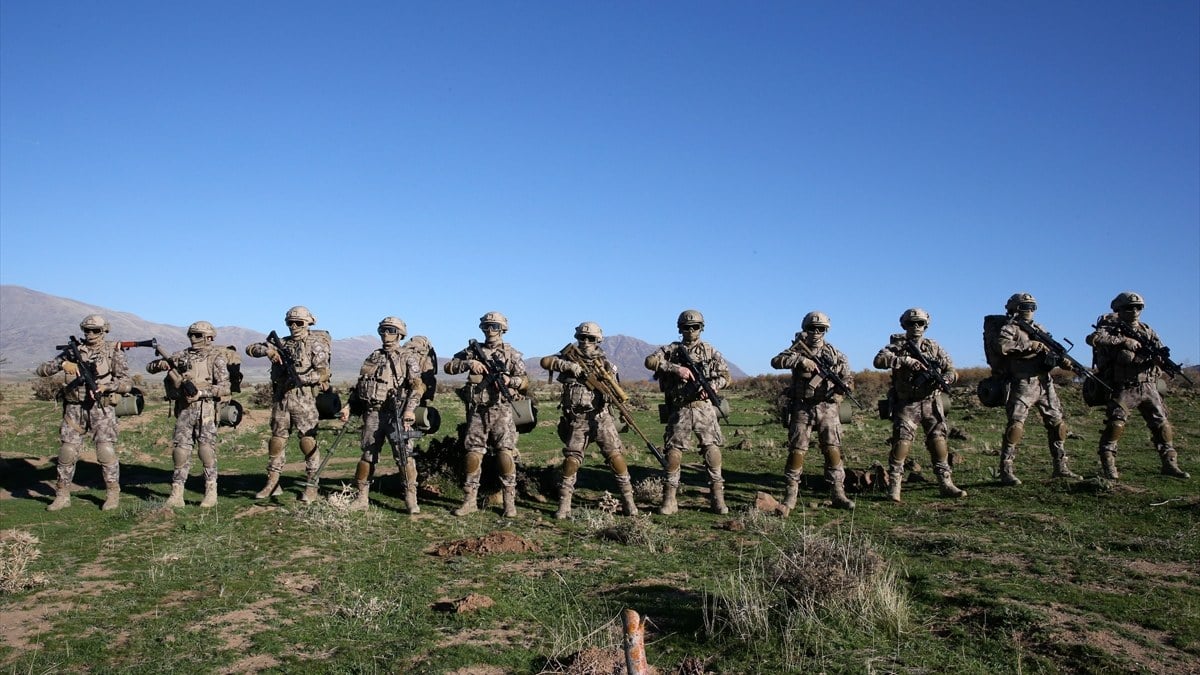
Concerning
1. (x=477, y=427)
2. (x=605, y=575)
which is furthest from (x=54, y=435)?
(x=605, y=575)

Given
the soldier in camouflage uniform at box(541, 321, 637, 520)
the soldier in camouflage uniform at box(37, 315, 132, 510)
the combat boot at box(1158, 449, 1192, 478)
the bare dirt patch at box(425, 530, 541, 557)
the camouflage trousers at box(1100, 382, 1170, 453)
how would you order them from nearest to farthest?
the bare dirt patch at box(425, 530, 541, 557) → the soldier in camouflage uniform at box(541, 321, 637, 520) → the soldier in camouflage uniform at box(37, 315, 132, 510) → the camouflage trousers at box(1100, 382, 1170, 453) → the combat boot at box(1158, 449, 1192, 478)

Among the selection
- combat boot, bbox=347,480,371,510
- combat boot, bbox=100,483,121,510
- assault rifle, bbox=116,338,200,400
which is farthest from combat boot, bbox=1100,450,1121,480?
combat boot, bbox=100,483,121,510

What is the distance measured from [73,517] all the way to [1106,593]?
11469 millimetres

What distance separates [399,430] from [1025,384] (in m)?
8.88

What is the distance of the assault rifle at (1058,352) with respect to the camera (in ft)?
36.4

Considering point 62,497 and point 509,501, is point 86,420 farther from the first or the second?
A: point 509,501

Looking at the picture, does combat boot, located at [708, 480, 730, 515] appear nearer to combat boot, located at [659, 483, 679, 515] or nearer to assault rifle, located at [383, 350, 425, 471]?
combat boot, located at [659, 483, 679, 515]

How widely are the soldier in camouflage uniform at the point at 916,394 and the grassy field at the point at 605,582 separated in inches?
18.2

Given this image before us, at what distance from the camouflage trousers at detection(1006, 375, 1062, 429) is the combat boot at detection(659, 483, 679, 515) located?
5028mm

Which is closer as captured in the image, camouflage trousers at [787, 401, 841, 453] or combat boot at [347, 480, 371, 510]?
combat boot at [347, 480, 371, 510]

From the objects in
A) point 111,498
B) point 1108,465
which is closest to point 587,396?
point 111,498

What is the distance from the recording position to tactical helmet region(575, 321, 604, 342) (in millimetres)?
10719

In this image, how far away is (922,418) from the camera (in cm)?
1095

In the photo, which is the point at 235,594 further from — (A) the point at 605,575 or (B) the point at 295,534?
(A) the point at 605,575
